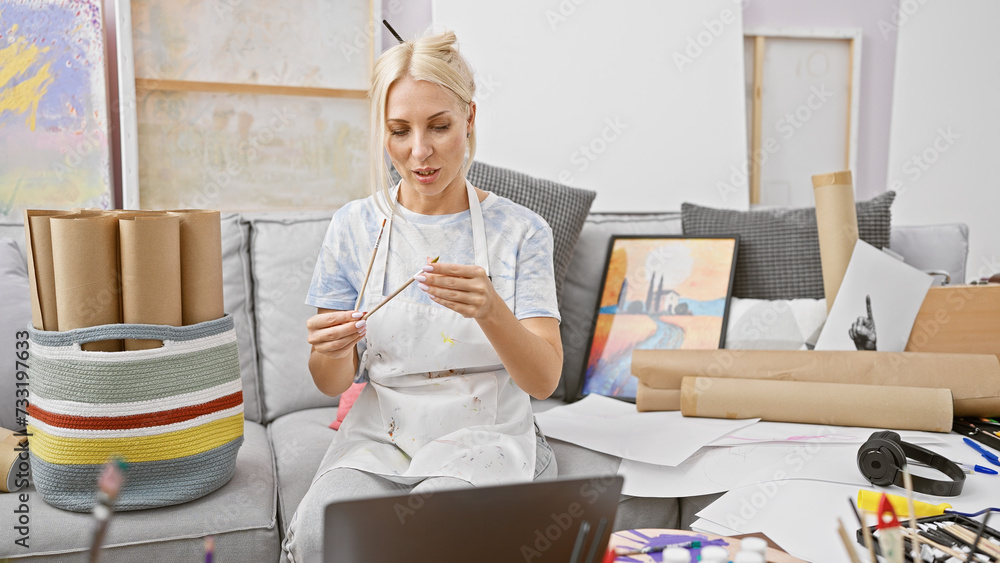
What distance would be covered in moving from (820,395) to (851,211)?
600 mm

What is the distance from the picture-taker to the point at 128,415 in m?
1.27

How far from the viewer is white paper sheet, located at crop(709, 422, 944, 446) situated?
158 cm

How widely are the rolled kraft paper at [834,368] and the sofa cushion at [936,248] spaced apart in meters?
0.49

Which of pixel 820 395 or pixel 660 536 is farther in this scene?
pixel 820 395

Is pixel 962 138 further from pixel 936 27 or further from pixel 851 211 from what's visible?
pixel 851 211

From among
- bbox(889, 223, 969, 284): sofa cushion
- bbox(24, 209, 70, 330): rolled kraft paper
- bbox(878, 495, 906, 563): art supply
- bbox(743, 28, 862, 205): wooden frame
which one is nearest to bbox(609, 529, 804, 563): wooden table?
bbox(878, 495, 906, 563): art supply

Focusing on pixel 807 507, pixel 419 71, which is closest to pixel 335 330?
pixel 419 71

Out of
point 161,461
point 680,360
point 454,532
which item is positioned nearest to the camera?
point 454,532

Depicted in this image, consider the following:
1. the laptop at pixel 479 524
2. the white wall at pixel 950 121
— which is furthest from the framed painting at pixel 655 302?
the white wall at pixel 950 121

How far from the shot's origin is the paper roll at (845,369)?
1.69 meters

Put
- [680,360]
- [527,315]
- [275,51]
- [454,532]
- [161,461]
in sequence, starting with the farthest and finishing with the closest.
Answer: [275,51]
[680,360]
[527,315]
[161,461]
[454,532]

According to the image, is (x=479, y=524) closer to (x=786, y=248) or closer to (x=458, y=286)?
(x=458, y=286)

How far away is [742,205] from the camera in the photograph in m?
2.96

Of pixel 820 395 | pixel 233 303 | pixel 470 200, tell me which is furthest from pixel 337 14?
pixel 820 395
